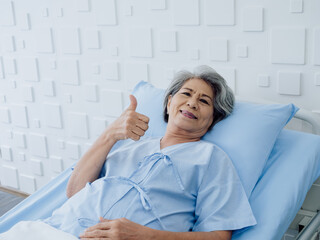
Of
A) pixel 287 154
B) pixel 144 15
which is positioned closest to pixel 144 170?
pixel 287 154

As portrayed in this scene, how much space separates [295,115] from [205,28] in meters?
0.60

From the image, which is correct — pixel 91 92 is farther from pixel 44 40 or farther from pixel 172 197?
pixel 172 197

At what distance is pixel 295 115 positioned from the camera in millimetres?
1841

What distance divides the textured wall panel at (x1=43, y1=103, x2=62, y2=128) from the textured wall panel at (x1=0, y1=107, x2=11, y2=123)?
384 millimetres

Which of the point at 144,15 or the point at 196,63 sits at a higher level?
the point at 144,15

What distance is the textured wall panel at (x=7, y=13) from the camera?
2.82 meters

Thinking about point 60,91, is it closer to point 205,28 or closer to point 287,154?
point 205,28

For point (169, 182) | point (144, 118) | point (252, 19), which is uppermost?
point (252, 19)

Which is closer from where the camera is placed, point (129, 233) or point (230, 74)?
point (129, 233)

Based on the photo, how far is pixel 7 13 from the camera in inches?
112

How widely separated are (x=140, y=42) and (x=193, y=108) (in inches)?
29.4

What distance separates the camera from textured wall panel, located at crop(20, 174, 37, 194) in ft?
10.2

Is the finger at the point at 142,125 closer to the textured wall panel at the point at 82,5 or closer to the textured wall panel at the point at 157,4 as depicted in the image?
the textured wall panel at the point at 157,4

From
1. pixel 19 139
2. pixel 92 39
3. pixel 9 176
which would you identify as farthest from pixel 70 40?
pixel 9 176
